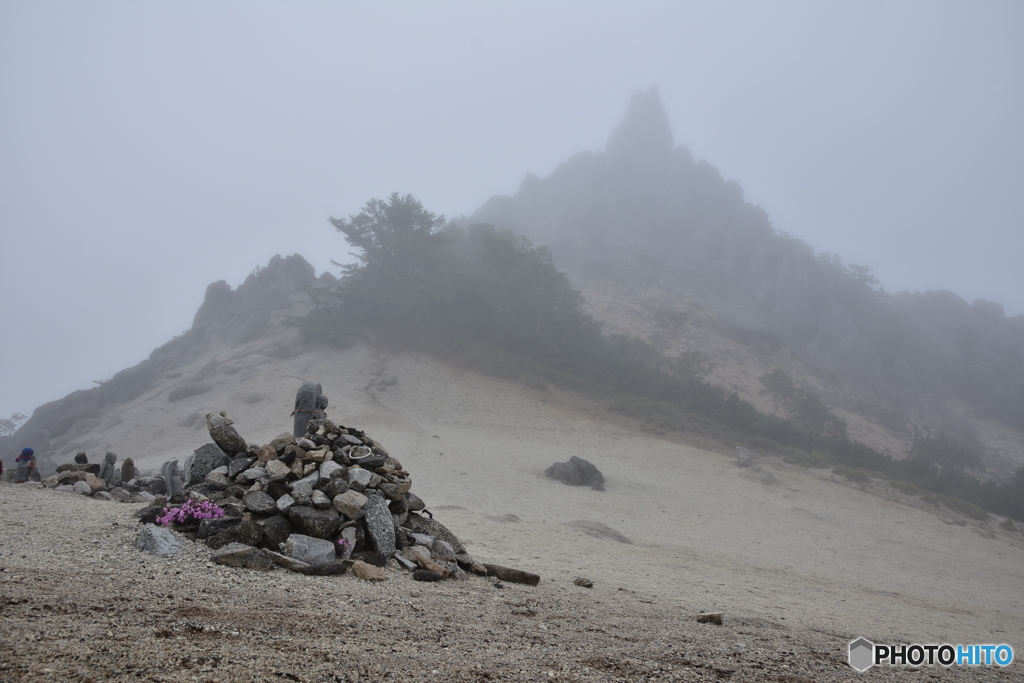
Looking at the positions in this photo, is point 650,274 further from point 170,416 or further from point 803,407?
point 170,416

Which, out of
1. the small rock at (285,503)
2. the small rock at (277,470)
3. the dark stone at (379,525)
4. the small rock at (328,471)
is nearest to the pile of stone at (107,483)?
the small rock at (277,470)

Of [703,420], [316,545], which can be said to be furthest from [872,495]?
[316,545]

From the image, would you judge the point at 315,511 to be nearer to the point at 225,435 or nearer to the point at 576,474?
the point at 225,435

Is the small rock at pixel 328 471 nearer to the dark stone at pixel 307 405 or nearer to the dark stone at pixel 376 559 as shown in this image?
the dark stone at pixel 376 559

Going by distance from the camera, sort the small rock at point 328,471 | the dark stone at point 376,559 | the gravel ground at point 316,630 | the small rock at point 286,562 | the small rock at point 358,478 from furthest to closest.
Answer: the small rock at point 358,478 < the small rock at point 328,471 < the dark stone at point 376,559 < the small rock at point 286,562 < the gravel ground at point 316,630

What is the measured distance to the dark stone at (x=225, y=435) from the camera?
265 inches

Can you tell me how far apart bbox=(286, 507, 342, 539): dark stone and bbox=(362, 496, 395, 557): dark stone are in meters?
0.39

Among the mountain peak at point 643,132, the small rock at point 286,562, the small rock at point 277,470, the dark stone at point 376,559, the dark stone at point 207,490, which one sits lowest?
the dark stone at point 376,559

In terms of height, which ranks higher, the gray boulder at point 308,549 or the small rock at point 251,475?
the small rock at point 251,475

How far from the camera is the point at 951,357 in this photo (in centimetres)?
5250

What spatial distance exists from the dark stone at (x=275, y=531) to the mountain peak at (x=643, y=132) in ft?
282

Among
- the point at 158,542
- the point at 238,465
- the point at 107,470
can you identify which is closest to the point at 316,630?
the point at 158,542

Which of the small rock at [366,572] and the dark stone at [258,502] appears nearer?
the small rock at [366,572]

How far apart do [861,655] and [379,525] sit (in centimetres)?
487
